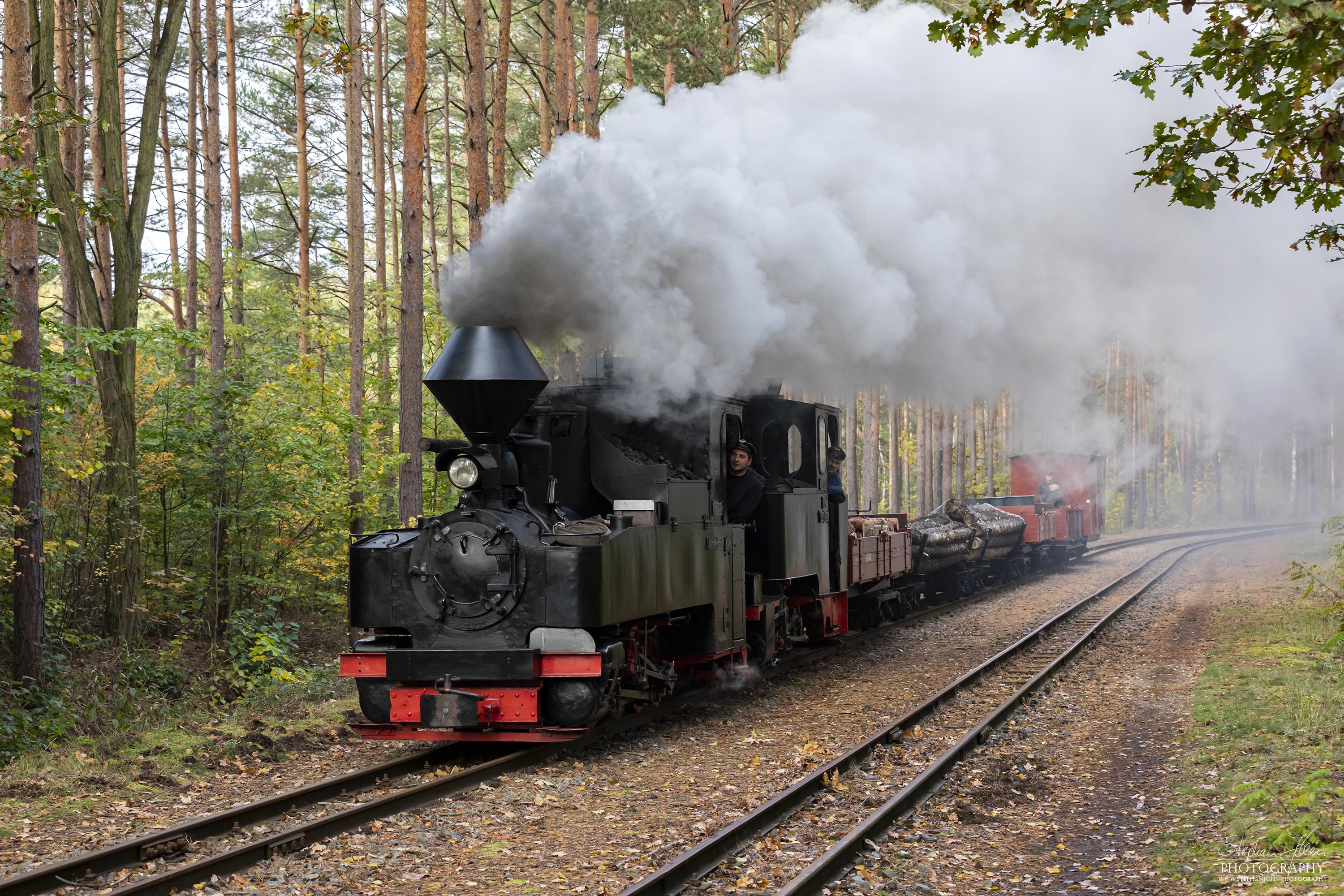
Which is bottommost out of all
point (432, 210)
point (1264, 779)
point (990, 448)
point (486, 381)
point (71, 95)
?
point (1264, 779)

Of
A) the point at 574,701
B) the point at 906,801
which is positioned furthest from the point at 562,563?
the point at 906,801

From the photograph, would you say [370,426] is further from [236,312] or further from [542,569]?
[236,312]

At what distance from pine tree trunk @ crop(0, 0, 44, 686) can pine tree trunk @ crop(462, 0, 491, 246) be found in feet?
16.9

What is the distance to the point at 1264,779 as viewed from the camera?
6945mm

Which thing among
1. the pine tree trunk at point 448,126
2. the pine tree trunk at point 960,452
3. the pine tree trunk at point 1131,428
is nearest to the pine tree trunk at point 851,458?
the pine tree trunk at point 960,452

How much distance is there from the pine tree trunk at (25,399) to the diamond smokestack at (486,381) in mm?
3730

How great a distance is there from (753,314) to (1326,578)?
17227mm

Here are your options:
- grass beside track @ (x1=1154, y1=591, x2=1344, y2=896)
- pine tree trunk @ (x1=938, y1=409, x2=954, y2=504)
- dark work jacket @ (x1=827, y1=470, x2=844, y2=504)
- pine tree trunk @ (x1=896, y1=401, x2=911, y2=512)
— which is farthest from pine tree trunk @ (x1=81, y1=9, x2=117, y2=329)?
pine tree trunk @ (x1=896, y1=401, x2=911, y2=512)

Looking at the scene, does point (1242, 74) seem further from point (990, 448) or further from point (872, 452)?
point (990, 448)

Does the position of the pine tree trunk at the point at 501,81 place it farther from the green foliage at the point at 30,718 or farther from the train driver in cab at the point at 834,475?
the green foliage at the point at 30,718

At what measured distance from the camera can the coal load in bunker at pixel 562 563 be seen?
763 centimetres

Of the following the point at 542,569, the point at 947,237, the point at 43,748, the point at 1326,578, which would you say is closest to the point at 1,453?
the point at 43,748

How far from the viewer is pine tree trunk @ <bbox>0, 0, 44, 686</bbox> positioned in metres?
9.23

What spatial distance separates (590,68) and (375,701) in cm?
1208
